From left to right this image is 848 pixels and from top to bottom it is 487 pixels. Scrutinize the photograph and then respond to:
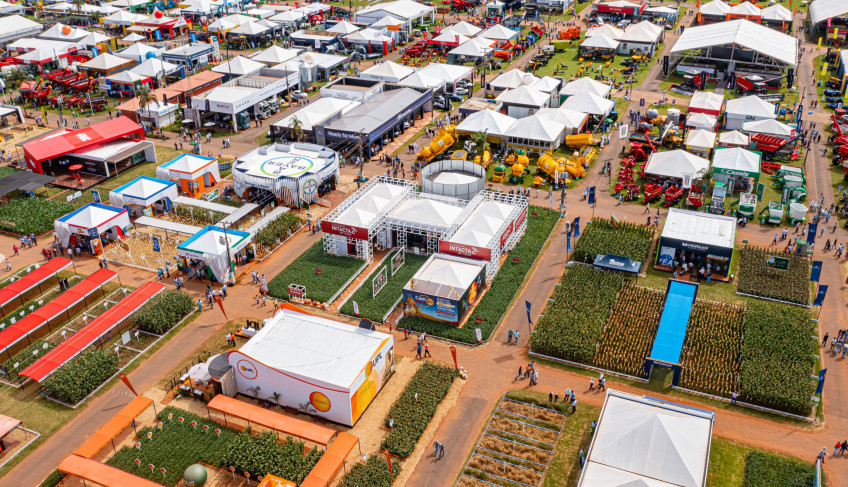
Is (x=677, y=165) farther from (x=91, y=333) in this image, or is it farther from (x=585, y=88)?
(x=91, y=333)

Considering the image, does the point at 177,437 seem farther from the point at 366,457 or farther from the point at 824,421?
the point at 824,421

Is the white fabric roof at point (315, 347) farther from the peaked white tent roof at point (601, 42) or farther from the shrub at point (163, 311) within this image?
the peaked white tent roof at point (601, 42)

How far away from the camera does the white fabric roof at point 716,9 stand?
12955 cm

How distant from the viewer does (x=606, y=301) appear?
49750 millimetres

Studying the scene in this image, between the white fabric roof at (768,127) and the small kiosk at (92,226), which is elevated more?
the white fabric roof at (768,127)

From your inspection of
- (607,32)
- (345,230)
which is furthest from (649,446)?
(607,32)

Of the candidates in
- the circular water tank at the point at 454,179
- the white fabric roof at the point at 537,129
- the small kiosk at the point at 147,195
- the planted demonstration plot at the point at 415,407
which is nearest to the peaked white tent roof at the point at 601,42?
the white fabric roof at the point at 537,129

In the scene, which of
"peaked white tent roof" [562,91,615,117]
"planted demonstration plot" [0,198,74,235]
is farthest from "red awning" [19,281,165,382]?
"peaked white tent roof" [562,91,615,117]

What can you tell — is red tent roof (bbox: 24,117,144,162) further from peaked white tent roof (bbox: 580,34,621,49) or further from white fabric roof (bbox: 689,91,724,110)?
peaked white tent roof (bbox: 580,34,621,49)

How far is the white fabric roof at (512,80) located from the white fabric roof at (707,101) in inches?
830

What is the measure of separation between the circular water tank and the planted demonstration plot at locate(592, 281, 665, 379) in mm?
16628

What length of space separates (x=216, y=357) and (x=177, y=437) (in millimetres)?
5744

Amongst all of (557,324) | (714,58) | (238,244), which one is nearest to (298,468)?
(557,324)

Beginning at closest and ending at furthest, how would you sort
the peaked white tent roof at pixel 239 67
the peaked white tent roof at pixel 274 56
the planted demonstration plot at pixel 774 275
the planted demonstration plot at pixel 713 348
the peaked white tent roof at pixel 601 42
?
the planted demonstration plot at pixel 713 348 < the planted demonstration plot at pixel 774 275 < the peaked white tent roof at pixel 239 67 < the peaked white tent roof at pixel 274 56 < the peaked white tent roof at pixel 601 42
